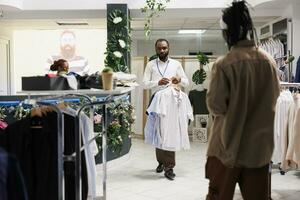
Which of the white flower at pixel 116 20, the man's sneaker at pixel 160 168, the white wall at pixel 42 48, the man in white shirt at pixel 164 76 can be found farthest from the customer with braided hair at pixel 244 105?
the white wall at pixel 42 48

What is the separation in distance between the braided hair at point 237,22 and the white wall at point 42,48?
Result: 25.3 ft

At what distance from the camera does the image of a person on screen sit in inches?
381

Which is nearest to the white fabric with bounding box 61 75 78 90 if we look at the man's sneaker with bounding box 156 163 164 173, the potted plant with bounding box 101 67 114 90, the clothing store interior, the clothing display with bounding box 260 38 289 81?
the clothing store interior

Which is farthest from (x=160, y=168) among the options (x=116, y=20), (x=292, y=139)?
(x=116, y=20)

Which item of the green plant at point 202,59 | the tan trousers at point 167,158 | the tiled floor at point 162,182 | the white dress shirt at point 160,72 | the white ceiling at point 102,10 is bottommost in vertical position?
the tiled floor at point 162,182

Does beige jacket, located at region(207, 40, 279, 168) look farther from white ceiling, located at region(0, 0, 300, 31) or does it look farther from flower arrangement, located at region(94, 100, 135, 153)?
white ceiling, located at region(0, 0, 300, 31)

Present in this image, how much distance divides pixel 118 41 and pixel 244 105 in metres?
4.02

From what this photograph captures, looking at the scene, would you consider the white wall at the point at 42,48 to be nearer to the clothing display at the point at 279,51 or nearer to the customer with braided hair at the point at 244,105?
the clothing display at the point at 279,51

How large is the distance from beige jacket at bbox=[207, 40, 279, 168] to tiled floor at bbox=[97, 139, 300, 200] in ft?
5.51

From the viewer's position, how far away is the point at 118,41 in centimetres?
603

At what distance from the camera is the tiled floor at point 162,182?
406cm

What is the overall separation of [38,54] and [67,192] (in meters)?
8.41

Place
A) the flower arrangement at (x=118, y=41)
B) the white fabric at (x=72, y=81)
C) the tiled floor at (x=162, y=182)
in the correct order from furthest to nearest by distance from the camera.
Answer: the flower arrangement at (x=118, y=41) < the tiled floor at (x=162, y=182) < the white fabric at (x=72, y=81)

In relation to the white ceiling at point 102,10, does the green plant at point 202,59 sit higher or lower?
lower
